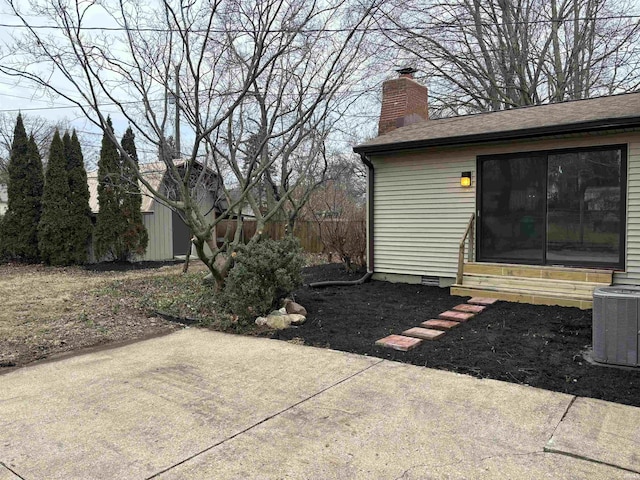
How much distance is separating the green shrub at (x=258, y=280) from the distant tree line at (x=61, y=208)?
800 centimetres

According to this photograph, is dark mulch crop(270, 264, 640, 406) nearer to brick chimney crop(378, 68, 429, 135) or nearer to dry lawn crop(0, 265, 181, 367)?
dry lawn crop(0, 265, 181, 367)

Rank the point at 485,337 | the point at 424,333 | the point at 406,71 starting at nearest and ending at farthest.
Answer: the point at 485,337 < the point at 424,333 < the point at 406,71

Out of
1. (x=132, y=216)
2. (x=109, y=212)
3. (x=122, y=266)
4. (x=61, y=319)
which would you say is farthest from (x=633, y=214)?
(x=109, y=212)

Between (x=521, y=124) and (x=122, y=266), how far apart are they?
10338 mm

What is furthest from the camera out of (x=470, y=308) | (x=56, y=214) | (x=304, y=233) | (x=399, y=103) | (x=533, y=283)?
(x=304, y=233)

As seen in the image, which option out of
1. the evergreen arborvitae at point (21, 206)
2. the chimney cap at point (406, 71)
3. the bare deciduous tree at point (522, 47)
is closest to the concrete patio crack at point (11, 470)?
the chimney cap at point (406, 71)

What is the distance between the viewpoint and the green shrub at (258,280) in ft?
18.1

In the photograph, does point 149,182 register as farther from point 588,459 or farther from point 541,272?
point 588,459

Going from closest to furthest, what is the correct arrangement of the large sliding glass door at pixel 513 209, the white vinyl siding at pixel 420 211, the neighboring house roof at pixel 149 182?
the large sliding glass door at pixel 513 209, the white vinyl siding at pixel 420 211, the neighboring house roof at pixel 149 182

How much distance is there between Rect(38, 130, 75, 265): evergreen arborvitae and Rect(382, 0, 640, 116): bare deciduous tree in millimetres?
10042

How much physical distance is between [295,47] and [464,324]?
443cm

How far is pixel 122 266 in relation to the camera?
12555 mm

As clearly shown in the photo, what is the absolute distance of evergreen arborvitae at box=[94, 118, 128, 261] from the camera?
1270 centimetres

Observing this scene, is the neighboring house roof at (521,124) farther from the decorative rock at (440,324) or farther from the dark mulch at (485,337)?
the decorative rock at (440,324)
